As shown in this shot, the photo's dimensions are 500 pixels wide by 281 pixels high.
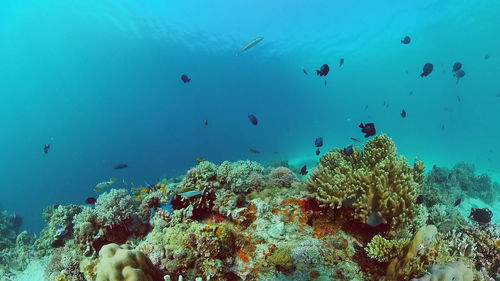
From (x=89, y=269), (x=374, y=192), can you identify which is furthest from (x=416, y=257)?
(x=89, y=269)

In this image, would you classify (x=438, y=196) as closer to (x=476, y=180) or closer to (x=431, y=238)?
(x=431, y=238)

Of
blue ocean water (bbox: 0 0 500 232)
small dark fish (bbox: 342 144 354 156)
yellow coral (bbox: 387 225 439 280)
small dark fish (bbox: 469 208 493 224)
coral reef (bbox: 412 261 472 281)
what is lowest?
coral reef (bbox: 412 261 472 281)

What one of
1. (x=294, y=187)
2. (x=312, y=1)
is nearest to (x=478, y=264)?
(x=294, y=187)

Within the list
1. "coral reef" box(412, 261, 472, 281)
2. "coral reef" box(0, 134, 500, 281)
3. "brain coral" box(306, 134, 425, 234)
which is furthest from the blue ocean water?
"coral reef" box(412, 261, 472, 281)

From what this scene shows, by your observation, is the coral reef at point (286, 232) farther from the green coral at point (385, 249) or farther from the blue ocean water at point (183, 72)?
the blue ocean water at point (183, 72)

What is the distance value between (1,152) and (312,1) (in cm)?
12117

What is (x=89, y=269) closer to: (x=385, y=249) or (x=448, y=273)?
(x=385, y=249)

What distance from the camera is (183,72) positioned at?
80.2m

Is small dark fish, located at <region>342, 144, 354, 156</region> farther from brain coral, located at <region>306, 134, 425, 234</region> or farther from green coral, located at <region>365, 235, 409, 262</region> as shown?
green coral, located at <region>365, 235, 409, 262</region>

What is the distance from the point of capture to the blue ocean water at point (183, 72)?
48594 millimetres

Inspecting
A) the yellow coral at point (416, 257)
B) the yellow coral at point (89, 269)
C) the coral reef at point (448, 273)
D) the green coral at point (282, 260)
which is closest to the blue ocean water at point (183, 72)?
the yellow coral at point (416, 257)

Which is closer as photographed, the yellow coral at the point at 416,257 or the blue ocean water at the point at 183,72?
the yellow coral at the point at 416,257

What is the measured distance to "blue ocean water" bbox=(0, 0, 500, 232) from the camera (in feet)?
159

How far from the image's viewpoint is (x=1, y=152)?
95750 millimetres
